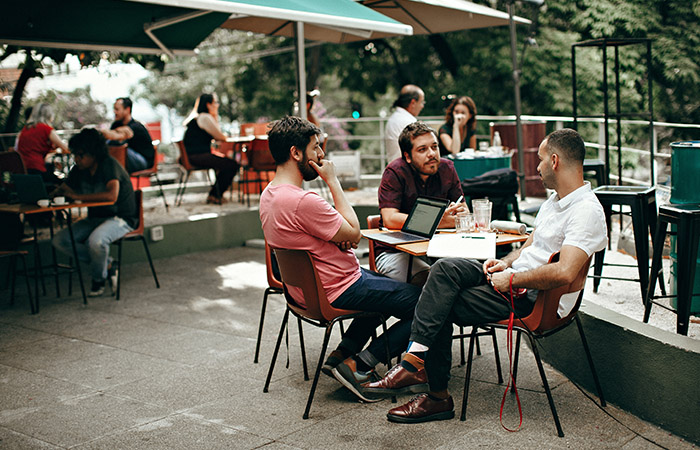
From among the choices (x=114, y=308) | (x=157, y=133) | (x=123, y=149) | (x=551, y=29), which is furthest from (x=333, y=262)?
(x=157, y=133)

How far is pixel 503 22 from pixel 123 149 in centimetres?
500

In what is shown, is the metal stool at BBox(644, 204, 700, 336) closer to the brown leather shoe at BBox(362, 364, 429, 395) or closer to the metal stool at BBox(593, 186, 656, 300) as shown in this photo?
the metal stool at BBox(593, 186, 656, 300)

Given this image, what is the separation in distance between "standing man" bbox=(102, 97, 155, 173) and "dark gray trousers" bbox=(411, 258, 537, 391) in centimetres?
626

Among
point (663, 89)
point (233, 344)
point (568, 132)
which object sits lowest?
point (233, 344)

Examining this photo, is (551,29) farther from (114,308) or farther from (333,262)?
(333,262)

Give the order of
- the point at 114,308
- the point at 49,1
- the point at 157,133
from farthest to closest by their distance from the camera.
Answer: the point at 157,133
the point at 49,1
the point at 114,308

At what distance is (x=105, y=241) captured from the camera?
6207mm

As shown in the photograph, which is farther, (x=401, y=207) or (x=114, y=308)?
(x=114, y=308)

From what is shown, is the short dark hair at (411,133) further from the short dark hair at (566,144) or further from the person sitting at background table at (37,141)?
the person sitting at background table at (37,141)

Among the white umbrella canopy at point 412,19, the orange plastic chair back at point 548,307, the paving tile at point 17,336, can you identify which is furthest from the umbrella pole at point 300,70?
the orange plastic chair back at point 548,307

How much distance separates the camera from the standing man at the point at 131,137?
8852 millimetres

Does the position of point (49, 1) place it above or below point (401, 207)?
above

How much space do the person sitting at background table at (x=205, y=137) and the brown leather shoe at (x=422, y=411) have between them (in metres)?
6.61

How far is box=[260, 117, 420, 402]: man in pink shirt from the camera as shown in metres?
3.61
